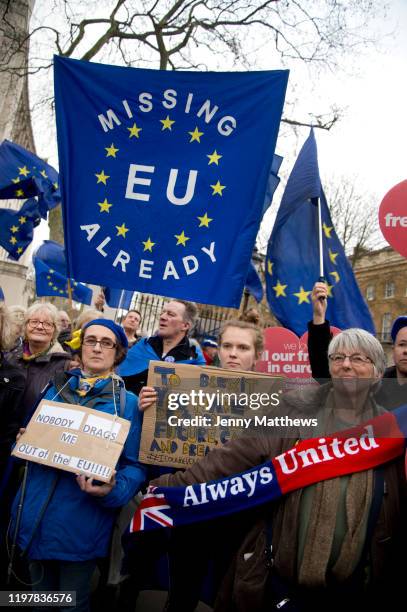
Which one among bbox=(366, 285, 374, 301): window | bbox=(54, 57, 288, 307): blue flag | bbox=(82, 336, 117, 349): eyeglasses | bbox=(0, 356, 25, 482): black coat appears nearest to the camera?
bbox=(82, 336, 117, 349): eyeglasses

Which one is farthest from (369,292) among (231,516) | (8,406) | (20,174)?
(231,516)

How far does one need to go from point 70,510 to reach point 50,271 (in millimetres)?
7042

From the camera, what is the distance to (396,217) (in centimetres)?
299

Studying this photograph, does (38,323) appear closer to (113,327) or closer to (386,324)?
(113,327)

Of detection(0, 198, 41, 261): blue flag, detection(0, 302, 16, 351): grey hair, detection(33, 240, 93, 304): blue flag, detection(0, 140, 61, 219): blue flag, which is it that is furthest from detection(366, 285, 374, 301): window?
detection(0, 302, 16, 351): grey hair

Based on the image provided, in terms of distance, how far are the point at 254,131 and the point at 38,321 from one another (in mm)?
2147

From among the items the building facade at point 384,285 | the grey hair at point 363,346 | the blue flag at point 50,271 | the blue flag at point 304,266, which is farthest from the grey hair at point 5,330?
the building facade at point 384,285

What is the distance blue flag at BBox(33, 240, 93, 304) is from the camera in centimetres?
861

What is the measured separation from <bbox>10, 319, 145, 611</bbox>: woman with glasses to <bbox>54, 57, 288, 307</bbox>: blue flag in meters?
0.94

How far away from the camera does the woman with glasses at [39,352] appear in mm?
3221

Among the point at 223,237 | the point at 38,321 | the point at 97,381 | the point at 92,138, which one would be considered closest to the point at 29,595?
the point at 97,381

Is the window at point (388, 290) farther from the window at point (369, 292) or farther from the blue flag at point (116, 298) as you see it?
the blue flag at point (116, 298)

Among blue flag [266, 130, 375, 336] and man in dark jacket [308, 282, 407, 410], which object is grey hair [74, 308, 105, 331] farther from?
man in dark jacket [308, 282, 407, 410]

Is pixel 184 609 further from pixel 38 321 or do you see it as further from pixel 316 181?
pixel 316 181
